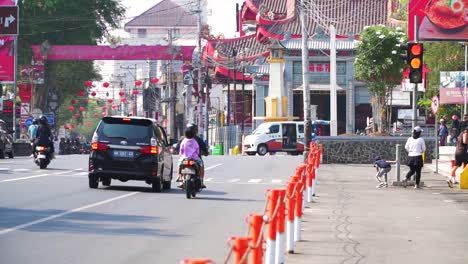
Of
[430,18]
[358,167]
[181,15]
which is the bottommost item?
[358,167]

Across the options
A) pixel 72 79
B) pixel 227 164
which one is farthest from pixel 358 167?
pixel 72 79

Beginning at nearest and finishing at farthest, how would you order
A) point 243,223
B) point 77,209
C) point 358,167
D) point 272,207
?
point 272,207 → point 243,223 → point 77,209 → point 358,167

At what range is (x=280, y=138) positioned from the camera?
231ft

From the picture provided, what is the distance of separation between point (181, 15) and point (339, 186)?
168m

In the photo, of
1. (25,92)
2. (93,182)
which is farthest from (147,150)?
(25,92)

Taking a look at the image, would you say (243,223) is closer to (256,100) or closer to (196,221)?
(196,221)

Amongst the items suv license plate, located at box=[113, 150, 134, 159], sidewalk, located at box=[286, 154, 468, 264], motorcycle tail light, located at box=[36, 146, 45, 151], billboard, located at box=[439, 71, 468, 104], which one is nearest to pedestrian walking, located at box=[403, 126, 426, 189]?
sidewalk, located at box=[286, 154, 468, 264]

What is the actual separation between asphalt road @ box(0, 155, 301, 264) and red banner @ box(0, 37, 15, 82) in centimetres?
3404

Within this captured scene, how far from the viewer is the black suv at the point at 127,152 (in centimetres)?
2747

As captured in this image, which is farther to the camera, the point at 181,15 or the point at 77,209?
the point at 181,15

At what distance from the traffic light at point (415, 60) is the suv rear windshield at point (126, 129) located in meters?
7.34

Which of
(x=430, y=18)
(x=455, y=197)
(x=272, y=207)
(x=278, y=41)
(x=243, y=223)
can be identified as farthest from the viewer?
(x=278, y=41)

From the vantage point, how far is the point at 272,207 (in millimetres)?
11648

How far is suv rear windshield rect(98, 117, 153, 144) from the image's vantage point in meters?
27.8
